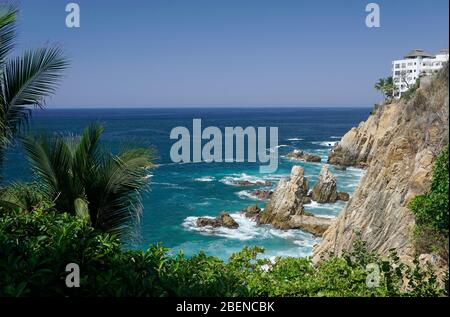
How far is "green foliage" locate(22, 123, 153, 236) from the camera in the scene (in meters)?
6.36

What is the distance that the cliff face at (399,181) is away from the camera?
1423 centimetres

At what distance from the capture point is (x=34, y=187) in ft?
22.2

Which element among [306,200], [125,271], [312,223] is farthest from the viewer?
[306,200]

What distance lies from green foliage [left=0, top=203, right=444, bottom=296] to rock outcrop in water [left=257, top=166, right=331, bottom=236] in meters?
25.0

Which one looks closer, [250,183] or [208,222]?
[208,222]

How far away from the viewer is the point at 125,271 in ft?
13.3

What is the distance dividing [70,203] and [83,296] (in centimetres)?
297

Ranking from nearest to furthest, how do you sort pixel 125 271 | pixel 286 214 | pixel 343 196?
pixel 125 271, pixel 286 214, pixel 343 196

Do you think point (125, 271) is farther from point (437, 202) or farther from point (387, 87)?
point (387, 87)

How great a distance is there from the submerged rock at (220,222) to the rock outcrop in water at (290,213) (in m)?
2.15

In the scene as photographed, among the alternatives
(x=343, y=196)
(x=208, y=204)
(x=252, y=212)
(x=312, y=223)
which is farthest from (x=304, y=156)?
(x=312, y=223)

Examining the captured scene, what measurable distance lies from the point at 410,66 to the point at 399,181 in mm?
56557
